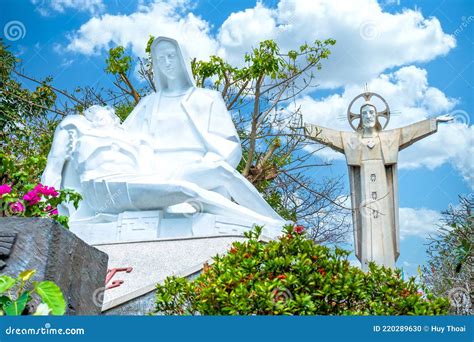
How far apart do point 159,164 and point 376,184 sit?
3621mm

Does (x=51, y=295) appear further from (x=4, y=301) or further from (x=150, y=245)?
(x=150, y=245)

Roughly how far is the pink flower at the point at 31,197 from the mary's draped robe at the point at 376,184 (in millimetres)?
6274

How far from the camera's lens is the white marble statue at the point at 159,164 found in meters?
6.65

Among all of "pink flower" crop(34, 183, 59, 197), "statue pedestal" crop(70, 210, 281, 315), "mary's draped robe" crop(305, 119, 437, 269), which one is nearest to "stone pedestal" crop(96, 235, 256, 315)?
"statue pedestal" crop(70, 210, 281, 315)

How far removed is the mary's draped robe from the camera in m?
9.42

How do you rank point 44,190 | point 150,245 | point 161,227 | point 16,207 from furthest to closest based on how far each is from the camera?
point 161,227 → point 150,245 → point 44,190 → point 16,207

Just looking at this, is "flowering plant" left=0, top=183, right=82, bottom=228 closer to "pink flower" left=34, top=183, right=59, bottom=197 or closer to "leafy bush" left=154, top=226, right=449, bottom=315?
"pink flower" left=34, top=183, right=59, bottom=197

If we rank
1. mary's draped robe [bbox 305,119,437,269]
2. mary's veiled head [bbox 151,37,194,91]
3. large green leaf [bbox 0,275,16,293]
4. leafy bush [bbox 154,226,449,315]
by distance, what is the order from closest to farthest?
1. large green leaf [bbox 0,275,16,293]
2. leafy bush [bbox 154,226,449,315]
3. mary's veiled head [bbox 151,37,194,91]
4. mary's draped robe [bbox 305,119,437,269]

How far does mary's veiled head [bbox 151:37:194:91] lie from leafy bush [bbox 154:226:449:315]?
4460mm

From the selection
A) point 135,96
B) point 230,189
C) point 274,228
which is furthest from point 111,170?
point 135,96

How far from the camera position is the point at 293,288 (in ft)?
10.9

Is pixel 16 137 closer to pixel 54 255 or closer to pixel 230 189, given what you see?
pixel 230 189

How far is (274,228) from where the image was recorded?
6.87m

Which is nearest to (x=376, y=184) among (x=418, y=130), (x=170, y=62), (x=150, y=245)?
(x=418, y=130)
